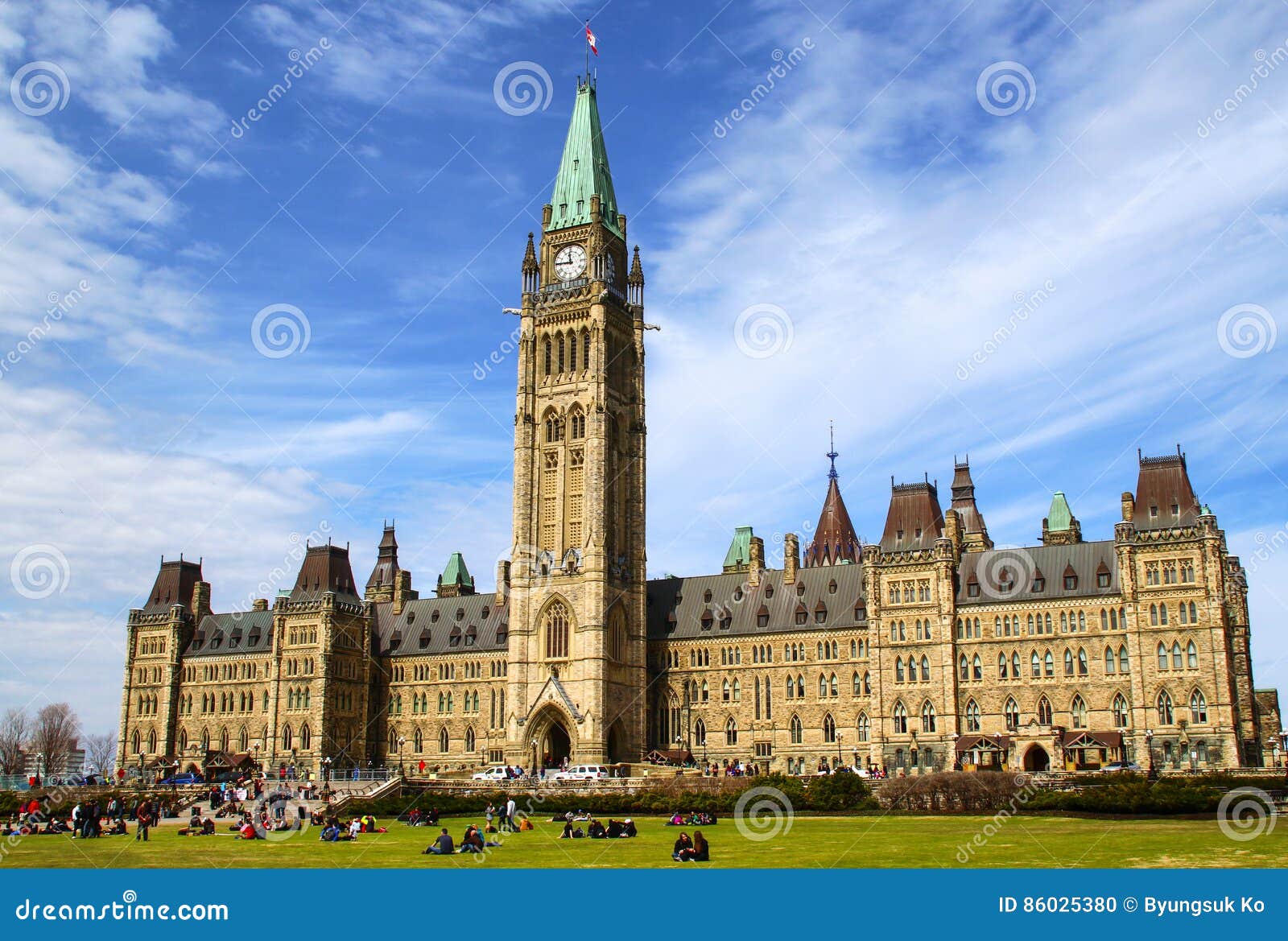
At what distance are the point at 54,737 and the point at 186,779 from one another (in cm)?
8224

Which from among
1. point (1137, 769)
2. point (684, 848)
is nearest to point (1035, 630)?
point (1137, 769)

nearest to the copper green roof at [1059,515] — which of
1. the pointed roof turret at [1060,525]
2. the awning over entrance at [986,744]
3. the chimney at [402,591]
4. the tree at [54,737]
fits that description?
the pointed roof turret at [1060,525]

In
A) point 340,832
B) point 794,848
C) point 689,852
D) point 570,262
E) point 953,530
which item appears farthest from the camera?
point 570,262

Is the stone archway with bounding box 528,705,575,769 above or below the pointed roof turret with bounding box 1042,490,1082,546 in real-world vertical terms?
below

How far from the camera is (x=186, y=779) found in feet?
303

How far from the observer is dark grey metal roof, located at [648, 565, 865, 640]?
101062mm

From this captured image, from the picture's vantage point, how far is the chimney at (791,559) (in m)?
105

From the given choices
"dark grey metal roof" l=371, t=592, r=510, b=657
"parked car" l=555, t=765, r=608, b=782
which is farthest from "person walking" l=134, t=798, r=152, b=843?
"dark grey metal roof" l=371, t=592, r=510, b=657

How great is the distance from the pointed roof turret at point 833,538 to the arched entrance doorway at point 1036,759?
49.9 metres

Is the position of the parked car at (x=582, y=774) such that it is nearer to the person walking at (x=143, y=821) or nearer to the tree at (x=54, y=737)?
the person walking at (x=143, y=821)

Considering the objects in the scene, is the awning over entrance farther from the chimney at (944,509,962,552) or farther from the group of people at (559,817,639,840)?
the group of people at (559,817,639,840)

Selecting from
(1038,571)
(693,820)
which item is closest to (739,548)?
(1038,571)

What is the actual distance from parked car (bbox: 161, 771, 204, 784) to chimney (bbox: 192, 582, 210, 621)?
32375 millimetres

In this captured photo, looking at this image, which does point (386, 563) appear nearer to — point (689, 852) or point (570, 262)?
point (570, 262)
